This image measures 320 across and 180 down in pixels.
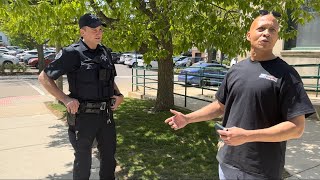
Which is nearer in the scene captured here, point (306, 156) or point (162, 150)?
point (306, 156)

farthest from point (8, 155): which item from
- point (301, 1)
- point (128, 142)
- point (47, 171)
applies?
point (301, 1)

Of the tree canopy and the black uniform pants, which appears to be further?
the tree canopy

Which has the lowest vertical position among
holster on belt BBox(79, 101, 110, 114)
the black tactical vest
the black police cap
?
holster on belt BBox(79, 101, 110, 114)

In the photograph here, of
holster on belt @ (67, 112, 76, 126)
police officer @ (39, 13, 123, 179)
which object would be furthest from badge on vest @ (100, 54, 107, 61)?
holster on belt @ (67, 112, 76, 126)

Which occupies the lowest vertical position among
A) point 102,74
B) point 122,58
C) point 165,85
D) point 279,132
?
point 165,85

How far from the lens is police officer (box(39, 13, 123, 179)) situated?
3379 millimetres

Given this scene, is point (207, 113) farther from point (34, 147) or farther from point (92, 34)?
point (34, 147)

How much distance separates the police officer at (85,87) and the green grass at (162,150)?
44.0 inches

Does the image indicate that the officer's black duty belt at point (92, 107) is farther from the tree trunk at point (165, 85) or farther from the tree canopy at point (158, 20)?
the tree trunk at point (165, 85)

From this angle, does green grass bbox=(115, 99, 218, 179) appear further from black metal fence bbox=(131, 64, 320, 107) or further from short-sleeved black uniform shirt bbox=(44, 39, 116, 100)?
black metal fence bbox=(131, 64, 320, 107)

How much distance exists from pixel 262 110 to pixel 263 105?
0.04 m

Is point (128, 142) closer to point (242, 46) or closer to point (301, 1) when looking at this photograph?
point (242, 46)

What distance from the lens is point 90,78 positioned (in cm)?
340

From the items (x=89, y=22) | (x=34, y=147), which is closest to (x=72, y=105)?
(x=89, y=22)
